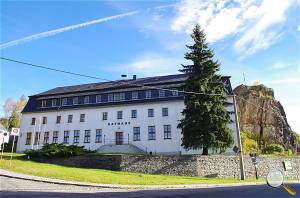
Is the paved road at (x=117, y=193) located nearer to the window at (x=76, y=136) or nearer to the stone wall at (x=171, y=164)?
the stone wall at (x=171, y=164)

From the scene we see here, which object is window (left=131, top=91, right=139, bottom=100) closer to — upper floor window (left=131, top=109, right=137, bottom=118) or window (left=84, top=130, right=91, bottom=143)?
upper floor window (left=131, top=109, right=137, bottom=118)

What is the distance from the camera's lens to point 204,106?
31.4 metres

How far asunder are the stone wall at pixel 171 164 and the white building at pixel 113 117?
7.17 meters

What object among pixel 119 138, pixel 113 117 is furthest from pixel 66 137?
pixel 119 138

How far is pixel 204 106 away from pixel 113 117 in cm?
1882

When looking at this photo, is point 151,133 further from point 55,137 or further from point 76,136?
point 55,137

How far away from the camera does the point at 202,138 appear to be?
30.9 m

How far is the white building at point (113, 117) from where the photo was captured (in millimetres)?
43531

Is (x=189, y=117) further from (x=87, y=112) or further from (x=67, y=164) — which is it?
(x=87, y=112)

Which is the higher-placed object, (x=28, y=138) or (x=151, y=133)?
(x=151, y=133)

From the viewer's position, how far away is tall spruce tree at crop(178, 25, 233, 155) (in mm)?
31062

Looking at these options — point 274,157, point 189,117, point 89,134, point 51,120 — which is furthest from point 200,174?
point 51,120

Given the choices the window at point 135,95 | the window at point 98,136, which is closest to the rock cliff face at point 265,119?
the window at point 135,95

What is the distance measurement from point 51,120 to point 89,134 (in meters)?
7.68
